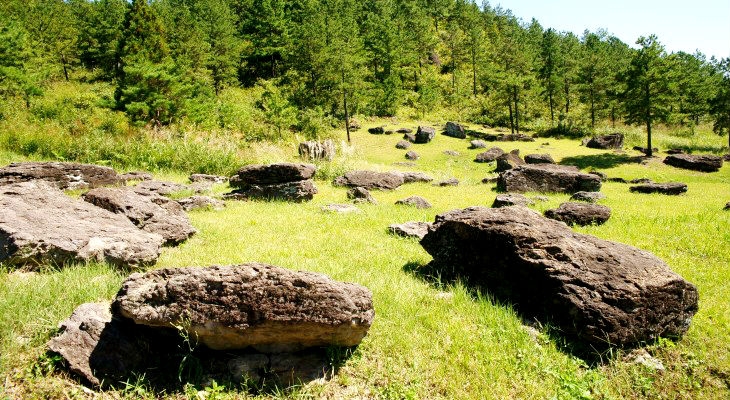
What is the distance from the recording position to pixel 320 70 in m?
39.6

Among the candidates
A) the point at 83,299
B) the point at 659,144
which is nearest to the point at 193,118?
the point at 83,299

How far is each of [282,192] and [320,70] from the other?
98.6 feet

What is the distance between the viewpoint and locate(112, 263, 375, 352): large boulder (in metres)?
3.33

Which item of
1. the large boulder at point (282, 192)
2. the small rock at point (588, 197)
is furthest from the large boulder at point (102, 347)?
the small rock at point (588, 197)

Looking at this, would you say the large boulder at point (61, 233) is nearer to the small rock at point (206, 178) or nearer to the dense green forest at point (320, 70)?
the small rock at point (206, 178)

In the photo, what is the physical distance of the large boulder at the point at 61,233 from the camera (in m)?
4.97

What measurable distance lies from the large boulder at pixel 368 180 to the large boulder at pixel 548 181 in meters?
5.40

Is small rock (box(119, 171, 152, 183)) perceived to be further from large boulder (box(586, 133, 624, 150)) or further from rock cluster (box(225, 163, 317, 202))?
large boulder (box(586, 133, 624, 150))

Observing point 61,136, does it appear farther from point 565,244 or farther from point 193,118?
point 565,244

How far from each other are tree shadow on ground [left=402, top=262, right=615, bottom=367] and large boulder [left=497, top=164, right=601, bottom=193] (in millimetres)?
12436

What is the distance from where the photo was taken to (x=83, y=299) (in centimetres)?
412

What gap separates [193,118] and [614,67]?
5156 centimetres

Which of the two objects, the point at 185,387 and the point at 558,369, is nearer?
the point at 185,387

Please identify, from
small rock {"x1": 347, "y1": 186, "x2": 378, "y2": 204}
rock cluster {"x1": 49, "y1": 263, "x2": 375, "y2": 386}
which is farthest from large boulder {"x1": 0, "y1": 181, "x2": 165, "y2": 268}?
small rock {"x1": 347, "y1": 186, "x2": 378, "y2": 204}
